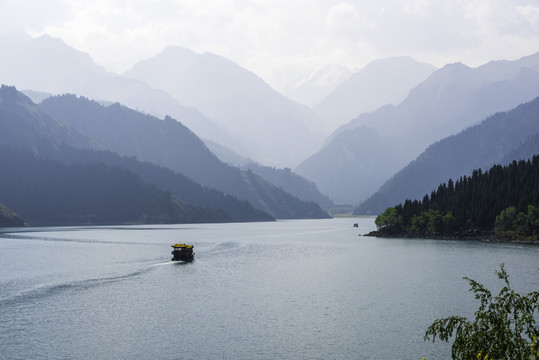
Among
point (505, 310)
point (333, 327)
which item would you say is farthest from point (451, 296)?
point (505, 310)

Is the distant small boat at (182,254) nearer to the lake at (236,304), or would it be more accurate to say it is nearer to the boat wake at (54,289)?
the lake at (236,304)

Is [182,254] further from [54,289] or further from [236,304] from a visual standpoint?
[236,304]

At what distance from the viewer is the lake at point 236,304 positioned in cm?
5825

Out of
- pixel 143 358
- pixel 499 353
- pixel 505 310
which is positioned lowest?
pixel 143 358

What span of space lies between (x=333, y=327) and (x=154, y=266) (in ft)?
264

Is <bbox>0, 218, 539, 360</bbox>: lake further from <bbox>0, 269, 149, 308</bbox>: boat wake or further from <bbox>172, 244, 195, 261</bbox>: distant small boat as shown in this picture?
<bbox>172, 244, 195, 261</bbox>: distant small boat

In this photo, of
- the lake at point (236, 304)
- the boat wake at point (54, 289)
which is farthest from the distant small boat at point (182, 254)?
the boat wake at point (54, 289)

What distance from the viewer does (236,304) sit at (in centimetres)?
8319

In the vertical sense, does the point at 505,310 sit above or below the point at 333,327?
above

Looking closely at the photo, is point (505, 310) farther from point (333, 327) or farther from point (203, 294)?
point (203, 294)

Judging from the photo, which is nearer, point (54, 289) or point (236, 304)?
point (236, 304)

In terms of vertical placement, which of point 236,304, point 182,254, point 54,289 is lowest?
point 236,304

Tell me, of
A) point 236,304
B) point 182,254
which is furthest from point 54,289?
point 182,254

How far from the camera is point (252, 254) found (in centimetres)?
17300
